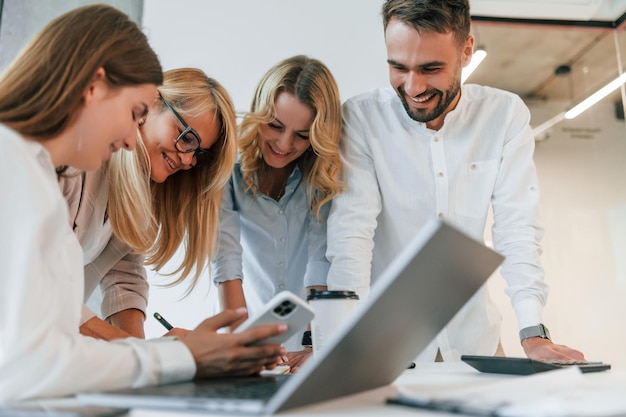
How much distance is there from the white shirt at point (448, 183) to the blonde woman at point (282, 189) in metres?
0.10

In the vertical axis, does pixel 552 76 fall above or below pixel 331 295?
above

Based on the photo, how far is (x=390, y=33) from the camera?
5.48 ft

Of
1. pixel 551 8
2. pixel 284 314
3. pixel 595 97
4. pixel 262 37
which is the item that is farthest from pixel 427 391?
pixel 595 97

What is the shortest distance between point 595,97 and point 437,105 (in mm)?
3075

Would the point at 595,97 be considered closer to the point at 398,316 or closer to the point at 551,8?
the point at 551,8

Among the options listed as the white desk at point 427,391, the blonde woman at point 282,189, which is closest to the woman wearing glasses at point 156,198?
the blonde woman at point 282,189

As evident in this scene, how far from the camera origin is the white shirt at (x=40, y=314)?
69cm

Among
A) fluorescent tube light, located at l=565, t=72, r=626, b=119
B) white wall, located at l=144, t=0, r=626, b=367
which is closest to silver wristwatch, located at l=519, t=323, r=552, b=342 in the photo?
white wall, located at l=144, t=0, r=626, b=367

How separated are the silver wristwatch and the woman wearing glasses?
0.81 meters

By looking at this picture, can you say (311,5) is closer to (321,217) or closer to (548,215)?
(321,217)

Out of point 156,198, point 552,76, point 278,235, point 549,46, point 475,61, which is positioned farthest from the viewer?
point 552,76

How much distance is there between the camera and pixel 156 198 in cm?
171

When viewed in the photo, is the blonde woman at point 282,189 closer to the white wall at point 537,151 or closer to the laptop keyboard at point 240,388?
the white wall at point 537,151

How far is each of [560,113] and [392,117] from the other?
302cm
